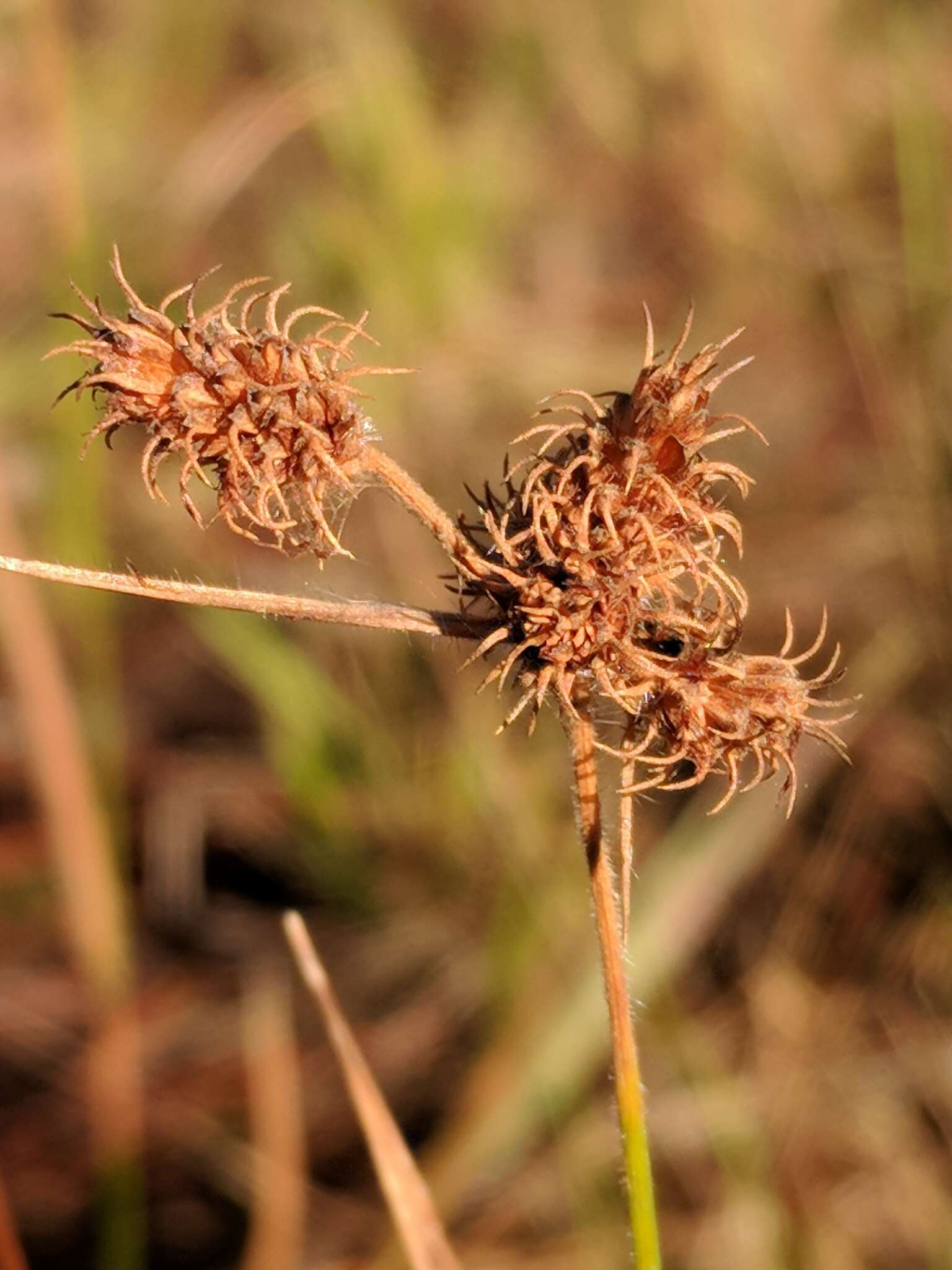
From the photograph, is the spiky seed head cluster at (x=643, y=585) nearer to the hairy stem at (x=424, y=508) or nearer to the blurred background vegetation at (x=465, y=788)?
the hairy stem at (x=424, y=508)

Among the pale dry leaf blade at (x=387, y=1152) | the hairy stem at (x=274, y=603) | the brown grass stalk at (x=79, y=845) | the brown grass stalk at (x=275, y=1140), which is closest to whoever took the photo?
the hairy stem at (x=274, y=603)

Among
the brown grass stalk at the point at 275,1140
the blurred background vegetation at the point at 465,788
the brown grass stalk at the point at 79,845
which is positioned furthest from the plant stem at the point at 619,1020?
the brown grass stalk at the point at 79,845

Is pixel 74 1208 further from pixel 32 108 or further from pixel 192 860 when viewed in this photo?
pixel 32 108

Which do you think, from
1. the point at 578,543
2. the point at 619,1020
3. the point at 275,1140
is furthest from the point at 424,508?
the point at 275,1140

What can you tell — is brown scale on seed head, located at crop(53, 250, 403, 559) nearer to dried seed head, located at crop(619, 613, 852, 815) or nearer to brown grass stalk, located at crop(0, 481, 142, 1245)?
dried seed head, located at crop(619, 613, 852, 815)

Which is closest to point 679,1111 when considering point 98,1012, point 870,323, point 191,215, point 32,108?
point 98,1012

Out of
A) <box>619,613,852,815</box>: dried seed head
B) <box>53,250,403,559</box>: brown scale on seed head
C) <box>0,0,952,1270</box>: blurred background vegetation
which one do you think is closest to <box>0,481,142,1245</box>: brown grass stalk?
<box>0,0,952,1270</box>: blurred background vegetation
